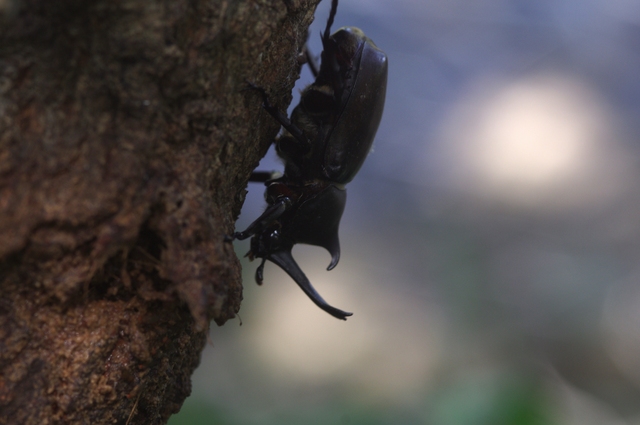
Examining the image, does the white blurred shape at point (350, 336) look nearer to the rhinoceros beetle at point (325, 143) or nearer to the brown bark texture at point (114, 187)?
the rhinoceros beetle at point (325, 143)

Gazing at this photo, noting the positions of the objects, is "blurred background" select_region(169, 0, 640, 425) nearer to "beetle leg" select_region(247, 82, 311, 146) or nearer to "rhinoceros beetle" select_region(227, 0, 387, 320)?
"rhinoceros beetle" select_region(227, 0, 387, 320)

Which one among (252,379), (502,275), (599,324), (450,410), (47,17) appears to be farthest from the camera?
(502,275)

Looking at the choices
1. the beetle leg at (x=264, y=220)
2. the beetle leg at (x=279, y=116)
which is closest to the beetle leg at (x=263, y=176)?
the beetle leg at (x=279, y=116)

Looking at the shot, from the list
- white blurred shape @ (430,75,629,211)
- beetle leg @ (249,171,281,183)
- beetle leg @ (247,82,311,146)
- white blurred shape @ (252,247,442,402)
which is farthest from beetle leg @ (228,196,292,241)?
white blurred shape @ (430,75,629,211)

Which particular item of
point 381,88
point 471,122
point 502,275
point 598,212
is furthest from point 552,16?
point 381,88

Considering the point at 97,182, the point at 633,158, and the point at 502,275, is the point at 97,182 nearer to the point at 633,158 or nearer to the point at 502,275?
the point at 502,275

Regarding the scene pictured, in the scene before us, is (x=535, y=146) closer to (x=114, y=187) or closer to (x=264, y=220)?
(x=264, y=220)

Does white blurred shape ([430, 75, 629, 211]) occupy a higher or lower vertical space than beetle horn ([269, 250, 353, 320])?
lower
